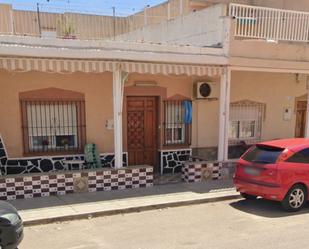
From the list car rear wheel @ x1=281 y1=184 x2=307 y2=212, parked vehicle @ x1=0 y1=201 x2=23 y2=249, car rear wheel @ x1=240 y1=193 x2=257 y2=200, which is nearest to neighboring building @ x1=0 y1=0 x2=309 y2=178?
car rear wheel @ x1=240 y1=193 x2=257 y2=200

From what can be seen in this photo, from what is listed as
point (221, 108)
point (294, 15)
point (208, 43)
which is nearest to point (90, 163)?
point (221, 108)

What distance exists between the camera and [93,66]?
8.42 meters

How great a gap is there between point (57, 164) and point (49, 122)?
1236mm

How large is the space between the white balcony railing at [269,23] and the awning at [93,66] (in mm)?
1618

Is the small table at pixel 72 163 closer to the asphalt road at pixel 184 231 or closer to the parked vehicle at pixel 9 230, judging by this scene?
the asphalt road at pixel 184 231

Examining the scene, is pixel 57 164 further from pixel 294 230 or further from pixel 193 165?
pixel 294 230

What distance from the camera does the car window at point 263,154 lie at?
7.64m

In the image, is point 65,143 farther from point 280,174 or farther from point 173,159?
point 280,174

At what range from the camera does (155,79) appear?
1091 cm

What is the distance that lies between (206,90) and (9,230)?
8.25m

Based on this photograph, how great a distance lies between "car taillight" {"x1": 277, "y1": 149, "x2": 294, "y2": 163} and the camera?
7.50 m

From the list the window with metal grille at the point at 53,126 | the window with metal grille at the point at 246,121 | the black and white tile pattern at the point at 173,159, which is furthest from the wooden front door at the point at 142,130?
the window with metal grille at the point at 246,121

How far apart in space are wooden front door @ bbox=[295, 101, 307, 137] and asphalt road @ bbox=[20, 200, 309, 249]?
6487 mm

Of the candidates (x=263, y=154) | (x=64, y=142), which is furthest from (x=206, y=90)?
(x=64, y=142)
